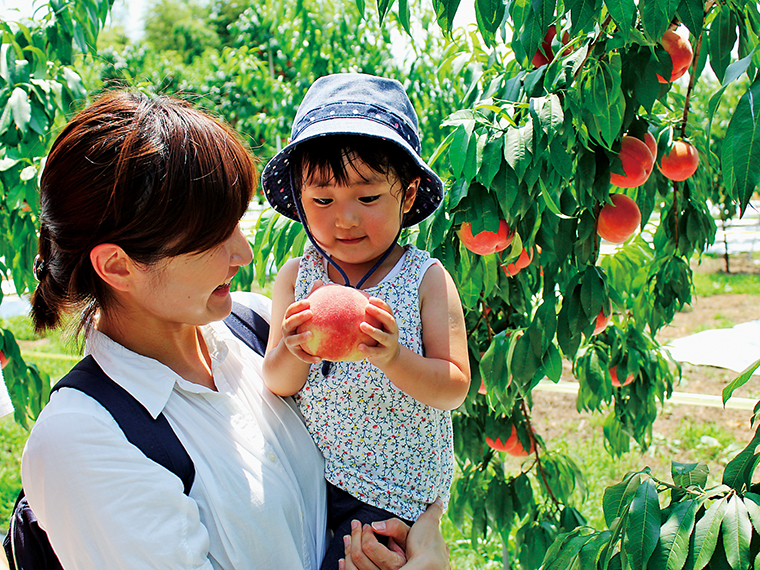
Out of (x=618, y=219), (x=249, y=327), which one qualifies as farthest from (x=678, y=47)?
(x=249, y=327)

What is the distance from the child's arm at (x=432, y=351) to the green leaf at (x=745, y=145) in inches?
20.2

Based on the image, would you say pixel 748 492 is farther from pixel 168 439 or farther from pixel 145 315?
pixel 145 315

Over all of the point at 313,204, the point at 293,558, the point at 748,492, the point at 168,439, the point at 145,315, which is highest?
the point at 313,204

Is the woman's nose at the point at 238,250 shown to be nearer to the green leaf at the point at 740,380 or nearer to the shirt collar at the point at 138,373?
the shirt collar at the point at 138,373

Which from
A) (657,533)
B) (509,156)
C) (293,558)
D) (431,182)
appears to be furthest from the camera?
(431,182)

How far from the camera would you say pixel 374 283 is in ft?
3.98

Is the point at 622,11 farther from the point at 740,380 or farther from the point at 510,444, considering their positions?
the point at 510,444

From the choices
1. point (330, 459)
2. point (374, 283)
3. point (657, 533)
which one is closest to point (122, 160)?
point (374, 283)

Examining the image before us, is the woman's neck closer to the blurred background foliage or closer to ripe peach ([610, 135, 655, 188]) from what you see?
the blurred background foliage

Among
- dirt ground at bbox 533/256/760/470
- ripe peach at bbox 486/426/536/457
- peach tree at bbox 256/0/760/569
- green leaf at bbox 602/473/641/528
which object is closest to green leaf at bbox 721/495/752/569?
peach tree at bbox 256/0/760/569

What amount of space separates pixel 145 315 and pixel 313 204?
35cm

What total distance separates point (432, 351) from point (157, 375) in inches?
18.4

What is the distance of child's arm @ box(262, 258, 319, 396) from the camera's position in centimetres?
103

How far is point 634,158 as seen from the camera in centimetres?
141
